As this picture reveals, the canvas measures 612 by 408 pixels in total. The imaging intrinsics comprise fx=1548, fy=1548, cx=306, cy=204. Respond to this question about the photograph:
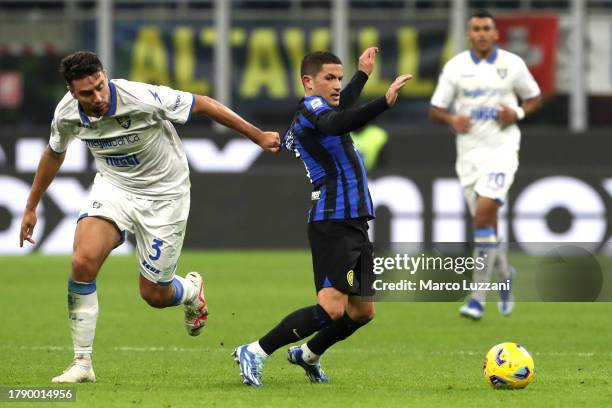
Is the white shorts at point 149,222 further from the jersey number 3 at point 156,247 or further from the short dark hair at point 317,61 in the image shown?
the short dark hair at point 317,61

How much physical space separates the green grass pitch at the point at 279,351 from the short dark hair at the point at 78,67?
5.28ft

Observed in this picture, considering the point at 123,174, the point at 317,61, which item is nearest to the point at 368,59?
the point at 317,61

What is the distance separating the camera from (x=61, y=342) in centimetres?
1034

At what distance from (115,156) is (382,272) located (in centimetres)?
165

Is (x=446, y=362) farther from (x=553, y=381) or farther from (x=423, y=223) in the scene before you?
(x=423, y=223)

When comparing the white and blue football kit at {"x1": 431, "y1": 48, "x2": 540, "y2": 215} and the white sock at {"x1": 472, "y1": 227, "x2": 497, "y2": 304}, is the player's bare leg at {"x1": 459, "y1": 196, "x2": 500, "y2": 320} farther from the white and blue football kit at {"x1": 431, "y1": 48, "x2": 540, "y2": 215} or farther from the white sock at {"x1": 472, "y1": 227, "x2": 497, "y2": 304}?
the white and blue football kit at {"x1": 431, "y1": 48, "x2": 540, "y2": 215}

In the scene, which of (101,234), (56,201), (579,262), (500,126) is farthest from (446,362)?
(56,201)

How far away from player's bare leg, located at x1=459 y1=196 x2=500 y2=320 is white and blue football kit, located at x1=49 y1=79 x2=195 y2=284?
3380mm

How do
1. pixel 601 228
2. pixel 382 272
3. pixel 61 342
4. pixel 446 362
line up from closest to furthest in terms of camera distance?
pixel 382 272
pixel 446 362
pixel 61 342
pixel 601 228

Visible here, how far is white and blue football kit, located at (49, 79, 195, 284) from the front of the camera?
8367 millimetres

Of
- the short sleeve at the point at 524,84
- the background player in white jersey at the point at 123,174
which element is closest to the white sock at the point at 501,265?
the short sleeve at the point at 524,84

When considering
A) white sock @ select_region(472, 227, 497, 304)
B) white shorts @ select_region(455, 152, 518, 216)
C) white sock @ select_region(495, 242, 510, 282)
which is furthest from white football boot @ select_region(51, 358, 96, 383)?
white sock @ select_region(495, 242, 510, 282)

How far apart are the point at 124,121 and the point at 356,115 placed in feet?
4.78

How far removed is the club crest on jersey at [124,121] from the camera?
8375 millimetres
